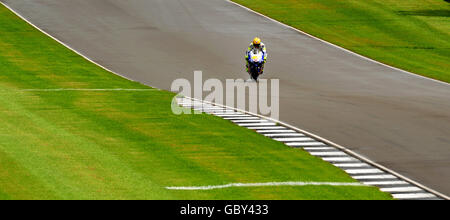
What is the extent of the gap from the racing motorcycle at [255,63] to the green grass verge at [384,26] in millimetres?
8834

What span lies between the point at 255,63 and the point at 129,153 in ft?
57.2

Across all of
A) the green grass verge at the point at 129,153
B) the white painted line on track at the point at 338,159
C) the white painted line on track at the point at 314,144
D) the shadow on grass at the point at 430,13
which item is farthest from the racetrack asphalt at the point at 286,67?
the shadow on grass at the point at 430,13

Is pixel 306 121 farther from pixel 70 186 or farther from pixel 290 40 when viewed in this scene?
pixel 290 40

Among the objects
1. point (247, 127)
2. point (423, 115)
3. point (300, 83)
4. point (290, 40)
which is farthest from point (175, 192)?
point (290, 40)

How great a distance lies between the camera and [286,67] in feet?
142

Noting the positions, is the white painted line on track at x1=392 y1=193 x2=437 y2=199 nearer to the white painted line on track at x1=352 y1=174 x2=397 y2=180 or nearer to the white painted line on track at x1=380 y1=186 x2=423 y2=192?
the white painted line on track at x1=380 y1=186 x2=423 y2=192

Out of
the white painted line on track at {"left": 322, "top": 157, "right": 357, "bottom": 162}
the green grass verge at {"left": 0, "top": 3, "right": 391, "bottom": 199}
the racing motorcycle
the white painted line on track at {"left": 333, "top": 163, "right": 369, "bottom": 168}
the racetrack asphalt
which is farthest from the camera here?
the racing motorcycle

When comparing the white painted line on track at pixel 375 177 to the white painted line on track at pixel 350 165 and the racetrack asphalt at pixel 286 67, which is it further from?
the white painted line on track at pixel 350 165

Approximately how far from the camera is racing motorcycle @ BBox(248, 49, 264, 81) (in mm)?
39438

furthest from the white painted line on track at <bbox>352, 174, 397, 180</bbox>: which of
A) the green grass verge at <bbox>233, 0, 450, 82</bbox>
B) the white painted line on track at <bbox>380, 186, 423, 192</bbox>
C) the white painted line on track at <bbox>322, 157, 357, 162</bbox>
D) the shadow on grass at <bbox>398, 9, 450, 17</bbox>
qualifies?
the shadow on grass at <bbox>398, 9, 450, 17</bbox>

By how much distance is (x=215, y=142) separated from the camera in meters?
25.0

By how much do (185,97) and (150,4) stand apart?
1129 inches

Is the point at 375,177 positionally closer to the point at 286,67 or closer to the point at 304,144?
the point at 304,144

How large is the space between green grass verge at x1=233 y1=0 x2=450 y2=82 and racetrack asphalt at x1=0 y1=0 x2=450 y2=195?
1.84 m
